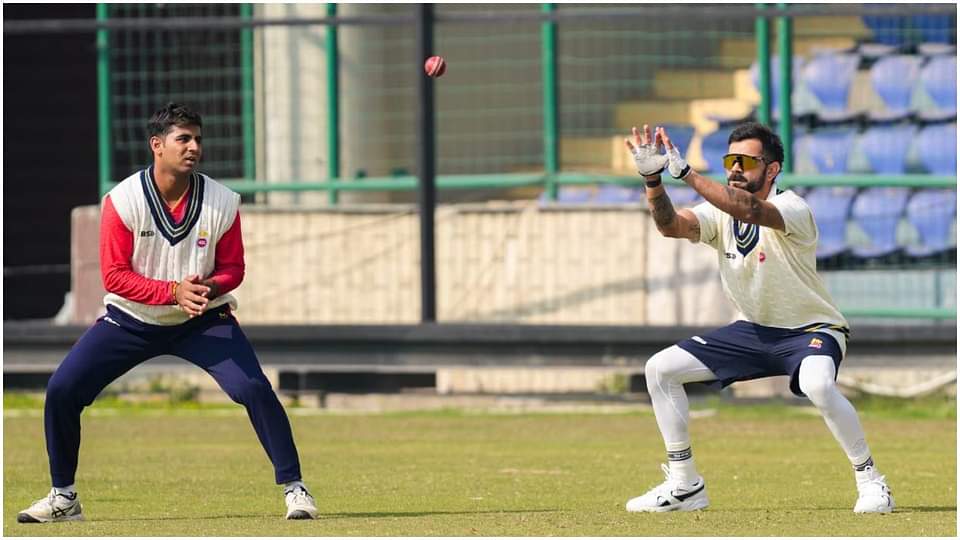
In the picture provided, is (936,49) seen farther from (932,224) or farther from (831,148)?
(932,224)

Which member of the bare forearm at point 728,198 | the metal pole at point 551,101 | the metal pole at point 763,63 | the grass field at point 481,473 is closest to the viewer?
the bare forearm at point 728,198

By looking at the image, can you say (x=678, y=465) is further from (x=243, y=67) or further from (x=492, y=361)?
(x=243, y=67)

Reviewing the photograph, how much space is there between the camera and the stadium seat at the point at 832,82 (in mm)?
17453

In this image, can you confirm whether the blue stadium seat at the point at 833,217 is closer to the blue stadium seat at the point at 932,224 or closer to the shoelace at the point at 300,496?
the blue stadium seat at the point at 932,224

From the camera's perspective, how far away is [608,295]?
17.3 meters

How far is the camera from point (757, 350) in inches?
375

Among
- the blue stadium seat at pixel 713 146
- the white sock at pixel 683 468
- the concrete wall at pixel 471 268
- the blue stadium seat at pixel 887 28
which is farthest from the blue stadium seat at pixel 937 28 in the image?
the white sock at pixel 683 468

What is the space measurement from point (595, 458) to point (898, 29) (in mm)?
5953

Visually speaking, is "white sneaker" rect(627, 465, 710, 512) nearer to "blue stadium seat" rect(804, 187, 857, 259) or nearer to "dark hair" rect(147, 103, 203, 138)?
"dark hair" rect(147, 103, 203, 138)

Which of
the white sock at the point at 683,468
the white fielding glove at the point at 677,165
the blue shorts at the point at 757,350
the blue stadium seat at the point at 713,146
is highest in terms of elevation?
the blue stadium seat at the point at 713,146

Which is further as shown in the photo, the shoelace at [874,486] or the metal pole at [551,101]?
the metal pole at [551,101]

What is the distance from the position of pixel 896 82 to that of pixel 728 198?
886cm

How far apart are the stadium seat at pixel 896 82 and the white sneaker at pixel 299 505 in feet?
30.6

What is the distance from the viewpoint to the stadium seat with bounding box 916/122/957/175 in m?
17.1
